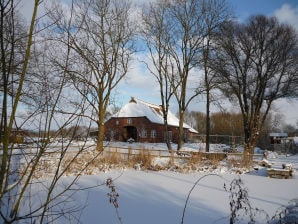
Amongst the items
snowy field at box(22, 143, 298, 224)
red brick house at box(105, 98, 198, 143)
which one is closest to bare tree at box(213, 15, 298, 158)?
snowy field at box(22, 143, 298, 224)

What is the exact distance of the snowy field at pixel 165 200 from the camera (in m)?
4.85

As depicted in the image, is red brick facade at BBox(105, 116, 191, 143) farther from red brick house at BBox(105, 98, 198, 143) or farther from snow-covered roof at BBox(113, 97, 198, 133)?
snow-covered roof at BBox(113, 97, 198, 133)

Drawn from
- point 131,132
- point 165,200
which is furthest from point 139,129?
point 165,200

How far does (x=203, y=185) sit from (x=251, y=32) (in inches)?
630

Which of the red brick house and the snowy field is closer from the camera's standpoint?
the snowy field

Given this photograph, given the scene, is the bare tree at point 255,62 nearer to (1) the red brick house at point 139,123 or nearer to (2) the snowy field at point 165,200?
(2) the snowy field at point 165,200

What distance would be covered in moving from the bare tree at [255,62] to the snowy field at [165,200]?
1230 centimetres

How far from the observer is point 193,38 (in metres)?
19.1

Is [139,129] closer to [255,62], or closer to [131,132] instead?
[131,132]

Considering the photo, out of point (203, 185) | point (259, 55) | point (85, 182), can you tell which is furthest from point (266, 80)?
point (85, 182)

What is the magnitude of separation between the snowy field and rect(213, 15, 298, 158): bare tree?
12.3m

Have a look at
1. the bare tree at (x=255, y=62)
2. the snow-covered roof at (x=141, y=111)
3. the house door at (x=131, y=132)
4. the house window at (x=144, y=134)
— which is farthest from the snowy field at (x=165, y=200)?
the house door at (x=131, y=132)

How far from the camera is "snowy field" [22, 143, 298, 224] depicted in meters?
4.85

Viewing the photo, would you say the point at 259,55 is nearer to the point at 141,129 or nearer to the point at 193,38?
the point at 193,38
